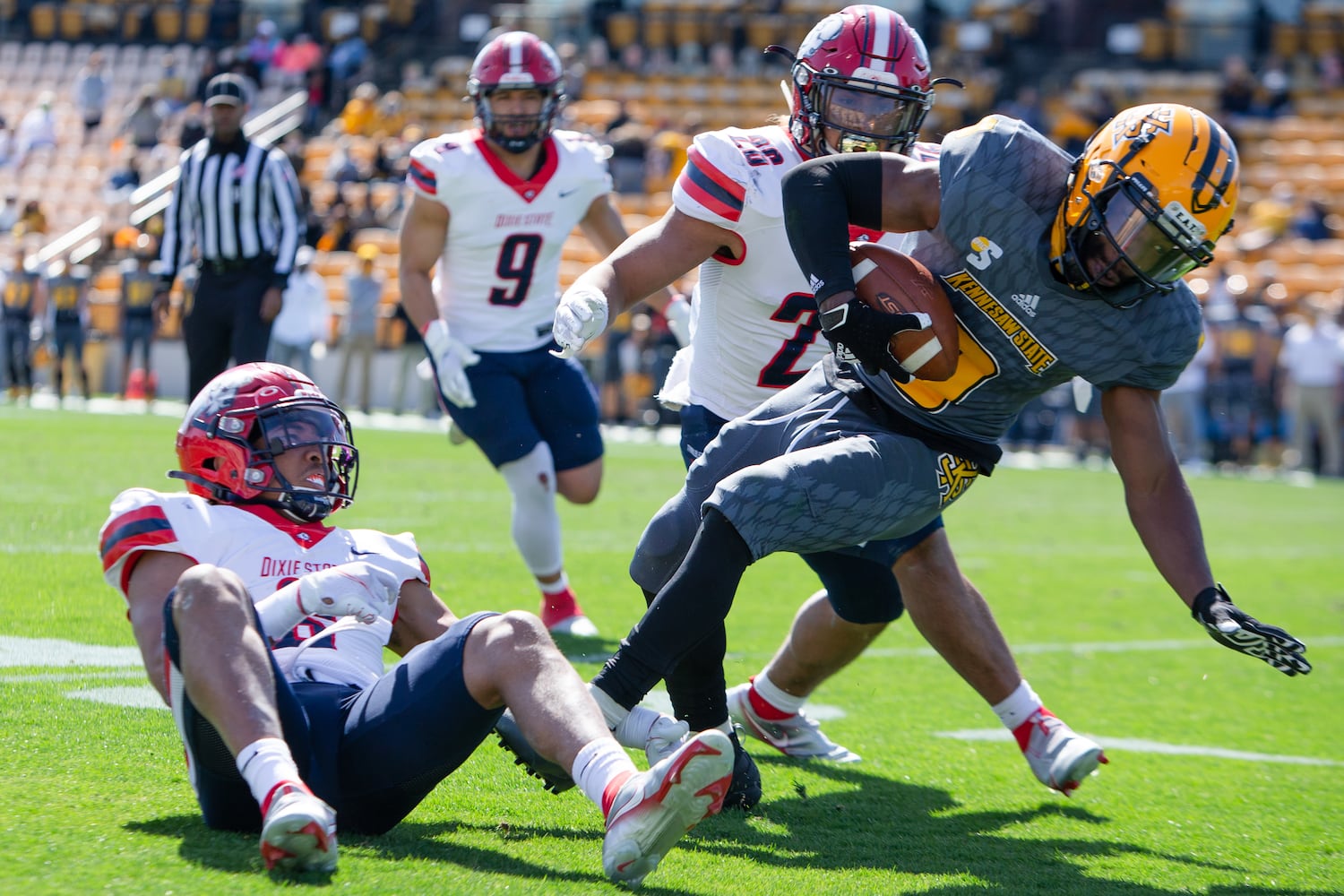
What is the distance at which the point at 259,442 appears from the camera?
9.70ft

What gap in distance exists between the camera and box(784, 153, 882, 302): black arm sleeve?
3.12 metres

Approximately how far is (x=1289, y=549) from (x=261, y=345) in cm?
600

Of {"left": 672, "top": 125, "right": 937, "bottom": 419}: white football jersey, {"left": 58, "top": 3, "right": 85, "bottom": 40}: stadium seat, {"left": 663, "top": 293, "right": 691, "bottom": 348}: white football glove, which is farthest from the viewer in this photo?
{"left": 58, "top": 3, "right": 85, "bottom": 40}: stadium seat

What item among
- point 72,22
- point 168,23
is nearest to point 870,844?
point 168,23

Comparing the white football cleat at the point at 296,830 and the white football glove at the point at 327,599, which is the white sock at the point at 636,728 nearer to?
the white football glove at the point at 327,599

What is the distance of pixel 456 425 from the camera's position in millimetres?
5590

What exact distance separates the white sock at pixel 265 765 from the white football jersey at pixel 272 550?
36 centimetres

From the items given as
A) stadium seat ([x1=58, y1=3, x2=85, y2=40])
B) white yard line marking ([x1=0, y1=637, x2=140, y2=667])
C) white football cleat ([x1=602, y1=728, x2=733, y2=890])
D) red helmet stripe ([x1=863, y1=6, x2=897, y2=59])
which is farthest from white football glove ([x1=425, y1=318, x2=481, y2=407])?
stadium seat ([x1=58, y1=3, x2=85, y2=40])

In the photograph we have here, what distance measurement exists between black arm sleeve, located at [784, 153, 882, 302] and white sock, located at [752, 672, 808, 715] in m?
1.27

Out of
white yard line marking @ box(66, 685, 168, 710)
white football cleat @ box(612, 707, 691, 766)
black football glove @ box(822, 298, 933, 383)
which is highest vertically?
black football glove @ box(822, 298, 933, 383)

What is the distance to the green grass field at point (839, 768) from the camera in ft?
8.84

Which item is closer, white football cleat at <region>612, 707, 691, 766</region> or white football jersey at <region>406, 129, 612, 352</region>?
white football cleat at <region>612, 707, 691, 766</region>

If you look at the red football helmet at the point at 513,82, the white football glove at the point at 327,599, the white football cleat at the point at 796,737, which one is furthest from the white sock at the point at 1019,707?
the red football helmet at the point at 513,82

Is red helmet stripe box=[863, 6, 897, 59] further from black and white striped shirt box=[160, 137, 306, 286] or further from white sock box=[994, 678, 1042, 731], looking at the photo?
black and white striped shirt box=[160, 137, 306, 286]
